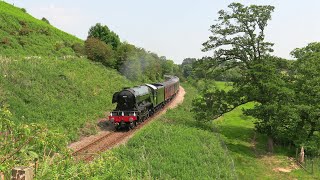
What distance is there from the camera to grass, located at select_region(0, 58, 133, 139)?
2314 cm

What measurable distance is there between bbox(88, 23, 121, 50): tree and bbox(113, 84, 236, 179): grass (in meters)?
46.7

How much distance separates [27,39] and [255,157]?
1546 inches

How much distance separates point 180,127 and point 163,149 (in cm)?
708

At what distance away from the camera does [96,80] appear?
3969 centimetres

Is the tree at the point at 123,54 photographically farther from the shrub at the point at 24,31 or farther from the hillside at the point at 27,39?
the shrub at the point at 24,31

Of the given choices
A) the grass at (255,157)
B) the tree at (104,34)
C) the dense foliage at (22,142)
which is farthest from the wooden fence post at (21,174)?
the tree at (104,34)

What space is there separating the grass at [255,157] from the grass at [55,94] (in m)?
10.9

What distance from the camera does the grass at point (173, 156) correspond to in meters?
15.1

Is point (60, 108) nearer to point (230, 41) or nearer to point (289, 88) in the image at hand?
point (230, 41)

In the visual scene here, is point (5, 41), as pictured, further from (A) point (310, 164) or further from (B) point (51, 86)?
(A) point (310, 164)

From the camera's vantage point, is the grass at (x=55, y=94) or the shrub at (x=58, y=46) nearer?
the grass at (x=55, y=94)

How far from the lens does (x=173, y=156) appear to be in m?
17.5

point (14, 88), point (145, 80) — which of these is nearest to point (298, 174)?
point (14, 88)

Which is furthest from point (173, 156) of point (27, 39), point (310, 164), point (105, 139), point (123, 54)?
point (27, 39)
